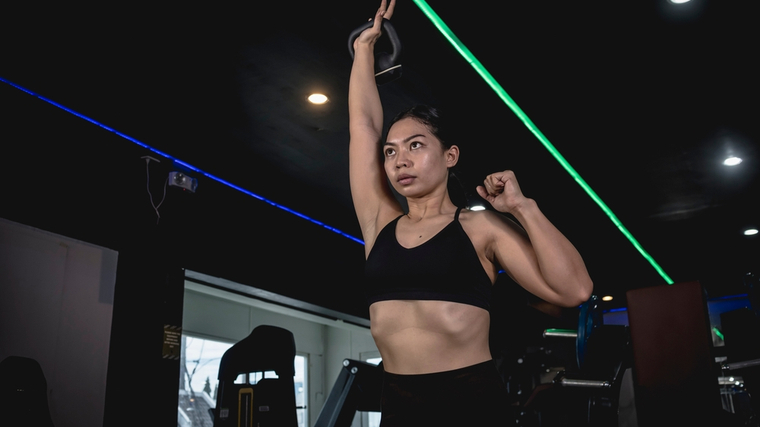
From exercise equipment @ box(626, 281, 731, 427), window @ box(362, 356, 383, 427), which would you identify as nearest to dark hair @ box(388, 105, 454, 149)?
exercise equipment @ box(626, 281, 731, 427)

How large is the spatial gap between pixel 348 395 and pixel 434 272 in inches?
100

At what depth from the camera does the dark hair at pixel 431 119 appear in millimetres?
1466

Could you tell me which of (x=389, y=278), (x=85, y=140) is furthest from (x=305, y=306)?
(x=389, y=278)

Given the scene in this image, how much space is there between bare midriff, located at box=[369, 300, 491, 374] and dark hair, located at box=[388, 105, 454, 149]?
1.47 ft

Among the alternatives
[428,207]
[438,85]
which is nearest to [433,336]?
[428,207]

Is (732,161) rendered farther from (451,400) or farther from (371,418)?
(371,418)

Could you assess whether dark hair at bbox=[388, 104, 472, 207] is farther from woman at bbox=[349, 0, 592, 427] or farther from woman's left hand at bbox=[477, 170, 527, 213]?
woman's left hand at bbox=[477, 170, 527, 213]

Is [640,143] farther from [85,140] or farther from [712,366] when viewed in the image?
[85,140]

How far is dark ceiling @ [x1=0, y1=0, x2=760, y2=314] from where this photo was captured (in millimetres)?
3357

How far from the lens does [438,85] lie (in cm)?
402

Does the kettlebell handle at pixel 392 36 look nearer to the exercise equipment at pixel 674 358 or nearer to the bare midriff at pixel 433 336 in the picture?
the bare midriff at pixel 433 336

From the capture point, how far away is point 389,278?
1.26 meters

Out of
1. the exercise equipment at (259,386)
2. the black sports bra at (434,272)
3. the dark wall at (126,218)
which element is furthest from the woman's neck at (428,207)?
the dark wall at (126,218)

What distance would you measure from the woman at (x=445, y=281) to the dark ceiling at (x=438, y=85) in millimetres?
2147
